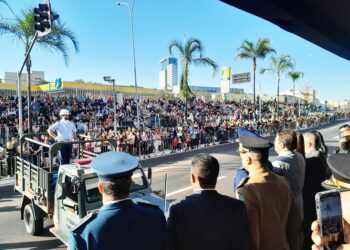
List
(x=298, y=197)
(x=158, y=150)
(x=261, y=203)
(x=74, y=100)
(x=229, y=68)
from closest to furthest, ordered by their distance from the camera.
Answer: (x=261, y=203) → (x=298, y=197) → (x=158, y=150) → (x=74, y=100) → (x=229, y=68)

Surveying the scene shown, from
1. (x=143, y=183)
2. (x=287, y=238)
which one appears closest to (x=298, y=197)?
(x=287, y=238)

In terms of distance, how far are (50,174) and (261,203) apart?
4.52m

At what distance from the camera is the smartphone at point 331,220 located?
148 centimetres

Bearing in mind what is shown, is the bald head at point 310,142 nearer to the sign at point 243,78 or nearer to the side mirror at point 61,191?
the side mirror at point 61,191

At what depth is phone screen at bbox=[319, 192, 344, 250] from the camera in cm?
148

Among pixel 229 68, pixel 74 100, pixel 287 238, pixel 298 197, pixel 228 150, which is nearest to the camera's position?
pixel 287 238

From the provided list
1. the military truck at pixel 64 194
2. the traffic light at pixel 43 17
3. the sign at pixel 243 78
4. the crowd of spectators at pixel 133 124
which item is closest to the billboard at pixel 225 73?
the sign at pixel 243 78

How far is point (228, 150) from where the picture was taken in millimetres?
20891

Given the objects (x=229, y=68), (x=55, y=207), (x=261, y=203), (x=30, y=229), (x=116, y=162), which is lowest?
(x=30, y=229)

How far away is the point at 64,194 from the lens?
546 centimetres

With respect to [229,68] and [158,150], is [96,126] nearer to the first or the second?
[158,150]

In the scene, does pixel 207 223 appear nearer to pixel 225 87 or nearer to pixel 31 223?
pixel 31 223

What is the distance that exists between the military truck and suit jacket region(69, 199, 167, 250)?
2.81m

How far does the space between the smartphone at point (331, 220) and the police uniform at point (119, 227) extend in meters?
1.13
